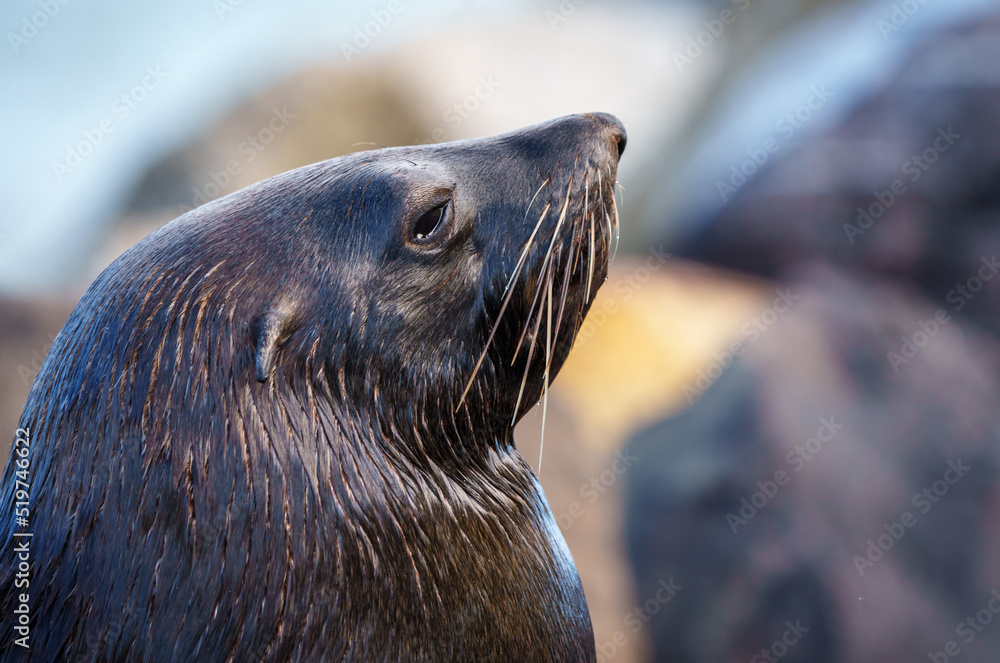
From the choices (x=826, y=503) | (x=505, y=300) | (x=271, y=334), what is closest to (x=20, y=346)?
(x=271, y=334)

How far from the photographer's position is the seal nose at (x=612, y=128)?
1282 millimetres

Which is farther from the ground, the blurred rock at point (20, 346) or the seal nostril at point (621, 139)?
the seal nostril at point (621, 139)

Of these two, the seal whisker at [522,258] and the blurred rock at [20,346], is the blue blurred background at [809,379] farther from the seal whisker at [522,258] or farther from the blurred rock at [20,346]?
the seal whisker at [522,258]

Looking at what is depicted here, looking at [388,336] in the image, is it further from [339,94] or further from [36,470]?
[339,94]

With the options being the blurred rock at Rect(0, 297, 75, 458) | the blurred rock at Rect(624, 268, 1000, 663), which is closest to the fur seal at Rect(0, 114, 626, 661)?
the blurred rock at Rect(0, 297, 75, 458)

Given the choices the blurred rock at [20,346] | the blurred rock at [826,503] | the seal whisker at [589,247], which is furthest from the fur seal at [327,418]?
the blurred rock at [826,503]

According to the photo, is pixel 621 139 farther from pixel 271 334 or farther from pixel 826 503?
pixel 826 503

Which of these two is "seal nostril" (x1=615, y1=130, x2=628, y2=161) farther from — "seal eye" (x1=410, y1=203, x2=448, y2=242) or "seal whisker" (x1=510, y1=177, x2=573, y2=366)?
"seal eye" (x1=410, y1=203, x2=448, y2=242)

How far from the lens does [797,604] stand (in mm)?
3424

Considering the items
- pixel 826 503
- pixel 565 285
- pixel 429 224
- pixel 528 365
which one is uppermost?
pixel 429 224

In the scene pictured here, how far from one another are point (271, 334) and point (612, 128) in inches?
24.7

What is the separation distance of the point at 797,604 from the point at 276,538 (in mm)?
3010

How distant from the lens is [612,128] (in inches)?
50.8

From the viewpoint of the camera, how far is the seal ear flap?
40.5 inches
